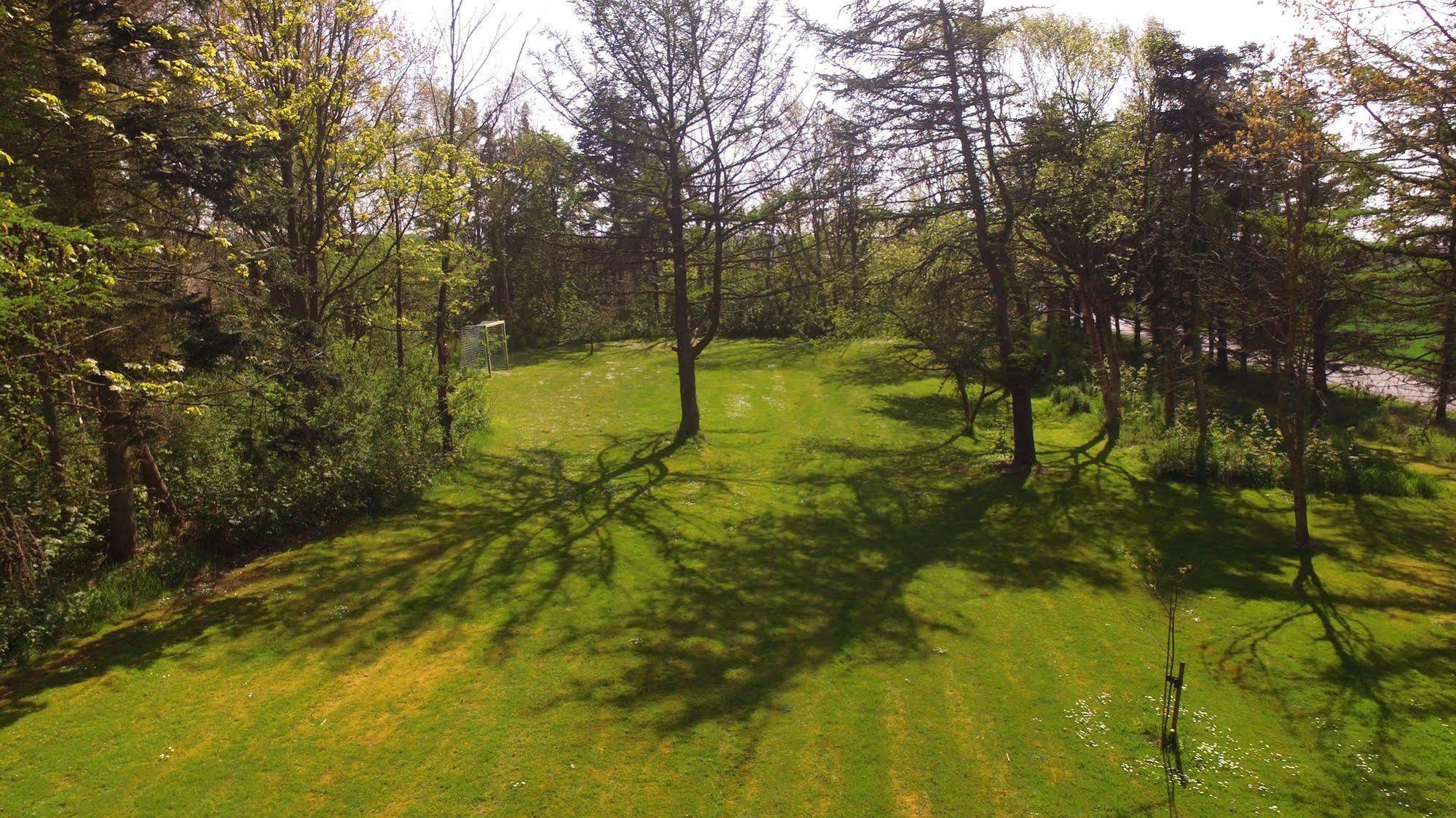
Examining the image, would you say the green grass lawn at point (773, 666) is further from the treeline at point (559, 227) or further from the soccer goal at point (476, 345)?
the soccer goal at point (476, 345)

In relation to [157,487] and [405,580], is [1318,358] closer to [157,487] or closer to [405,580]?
[405,580]

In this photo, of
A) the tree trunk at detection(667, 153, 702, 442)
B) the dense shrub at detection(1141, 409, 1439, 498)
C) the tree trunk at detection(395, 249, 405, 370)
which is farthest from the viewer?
the tree trunk at detection(667, 153, 702, 442)

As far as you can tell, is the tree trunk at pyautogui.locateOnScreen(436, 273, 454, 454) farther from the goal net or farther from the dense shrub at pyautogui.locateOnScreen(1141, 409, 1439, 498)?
the dense shrub at pyautogui.locateOnScreen(1141, 409, 1439, 498)

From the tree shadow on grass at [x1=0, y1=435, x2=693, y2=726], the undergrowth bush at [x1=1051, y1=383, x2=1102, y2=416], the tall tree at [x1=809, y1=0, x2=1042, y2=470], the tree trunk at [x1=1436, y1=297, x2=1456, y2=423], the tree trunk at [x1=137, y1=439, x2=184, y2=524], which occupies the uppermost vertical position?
the tall tree at [x1=809, y1=0, x2=1042, y2=470]

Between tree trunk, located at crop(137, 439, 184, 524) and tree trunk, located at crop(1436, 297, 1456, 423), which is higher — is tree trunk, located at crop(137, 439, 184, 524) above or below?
below

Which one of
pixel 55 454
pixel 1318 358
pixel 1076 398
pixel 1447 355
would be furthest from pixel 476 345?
pixel 1447 355

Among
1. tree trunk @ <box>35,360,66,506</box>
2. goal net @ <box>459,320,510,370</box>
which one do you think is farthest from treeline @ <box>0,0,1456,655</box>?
goal net @ <box>459,320,510,370</box>
